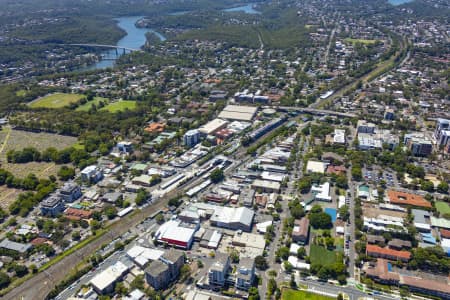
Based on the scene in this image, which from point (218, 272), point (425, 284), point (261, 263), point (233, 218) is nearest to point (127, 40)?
point (233, 218)

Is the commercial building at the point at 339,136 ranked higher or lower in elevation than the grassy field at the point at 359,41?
lower

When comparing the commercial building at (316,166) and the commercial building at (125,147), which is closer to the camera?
the commercial building at (316,166)

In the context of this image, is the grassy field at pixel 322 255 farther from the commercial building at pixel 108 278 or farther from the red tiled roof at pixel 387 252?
the commercial building at pixel 108 278

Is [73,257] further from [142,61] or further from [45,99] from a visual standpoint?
[142,61]

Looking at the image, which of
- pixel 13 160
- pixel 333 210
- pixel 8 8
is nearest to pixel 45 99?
pixel 13 160

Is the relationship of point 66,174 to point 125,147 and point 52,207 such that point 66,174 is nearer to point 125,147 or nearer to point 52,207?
point 52,207

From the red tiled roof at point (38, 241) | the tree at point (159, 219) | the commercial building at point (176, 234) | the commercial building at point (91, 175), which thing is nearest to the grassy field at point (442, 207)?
the commercial building at point (176, 234)
